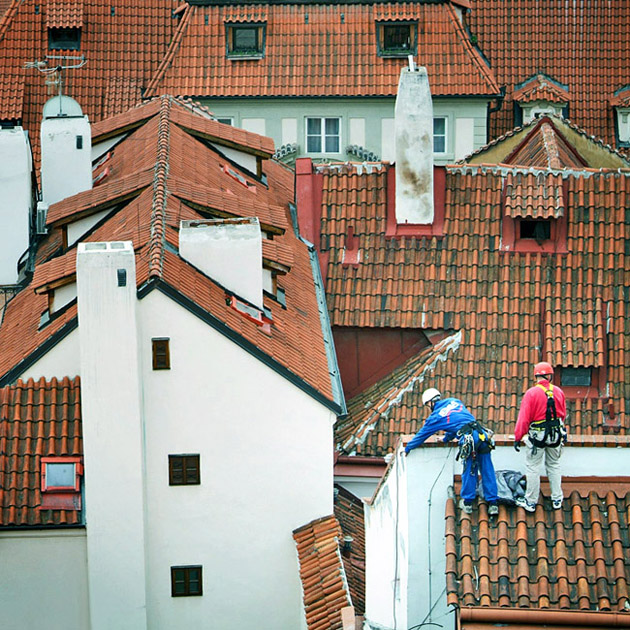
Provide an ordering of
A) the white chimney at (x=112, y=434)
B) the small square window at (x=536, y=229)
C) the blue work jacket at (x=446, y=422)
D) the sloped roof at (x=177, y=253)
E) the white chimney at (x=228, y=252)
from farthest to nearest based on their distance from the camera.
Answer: the small square window at (x=536, y=229) → the white chimney at (x=228, y=252) → the sloped roof at (x=177, y=253) → the white chimney at (x=112, y=434) → the blue work jacket at (x=446, y=422)

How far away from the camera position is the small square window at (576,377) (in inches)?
1676

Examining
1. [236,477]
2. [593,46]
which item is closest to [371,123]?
[593,46]

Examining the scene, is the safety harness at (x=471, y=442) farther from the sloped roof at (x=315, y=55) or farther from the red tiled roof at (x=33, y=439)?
the sloped roof at (x=315, y=55)

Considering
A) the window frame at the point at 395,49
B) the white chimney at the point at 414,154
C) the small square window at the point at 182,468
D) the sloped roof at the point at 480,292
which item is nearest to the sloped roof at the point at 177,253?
the sloped roof at the point at 480,292

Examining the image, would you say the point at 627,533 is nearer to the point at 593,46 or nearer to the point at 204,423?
the point at 204,423

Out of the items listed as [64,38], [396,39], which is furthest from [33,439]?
[64,38]

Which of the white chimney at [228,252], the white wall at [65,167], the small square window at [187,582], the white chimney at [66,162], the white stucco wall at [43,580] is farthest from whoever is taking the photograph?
the white wall at [65,167]

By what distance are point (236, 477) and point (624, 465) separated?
41.4ft

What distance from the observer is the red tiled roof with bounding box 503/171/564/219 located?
146 ft

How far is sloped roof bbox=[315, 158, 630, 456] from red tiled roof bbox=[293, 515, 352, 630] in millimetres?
3869

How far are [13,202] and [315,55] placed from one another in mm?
22715

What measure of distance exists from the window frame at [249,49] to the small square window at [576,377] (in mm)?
25580

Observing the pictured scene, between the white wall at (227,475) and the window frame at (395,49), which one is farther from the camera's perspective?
the window frame at (395,49)

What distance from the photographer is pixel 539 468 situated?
1036 inches
